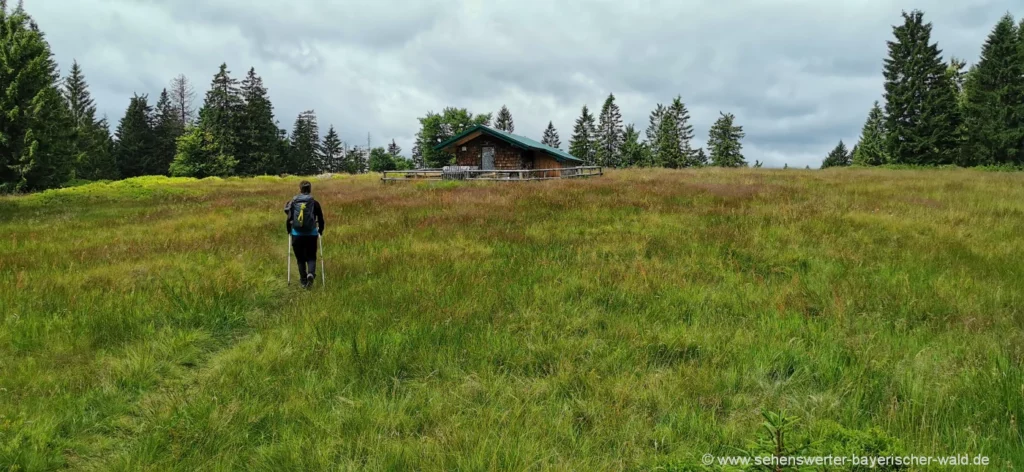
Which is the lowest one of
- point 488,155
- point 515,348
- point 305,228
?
point 515,348

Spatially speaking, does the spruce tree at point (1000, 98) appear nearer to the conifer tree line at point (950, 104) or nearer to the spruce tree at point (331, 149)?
the conifer tree line at point (950, 104)

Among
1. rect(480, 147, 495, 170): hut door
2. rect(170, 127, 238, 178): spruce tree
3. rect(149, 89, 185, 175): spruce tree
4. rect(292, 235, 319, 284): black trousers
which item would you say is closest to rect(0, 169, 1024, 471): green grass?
rect(292, 235, 319, 284): black trousers

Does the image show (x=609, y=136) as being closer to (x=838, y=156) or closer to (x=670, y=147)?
(x=670, y=147)

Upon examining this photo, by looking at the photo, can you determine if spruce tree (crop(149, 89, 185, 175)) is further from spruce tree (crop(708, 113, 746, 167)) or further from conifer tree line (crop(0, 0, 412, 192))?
spruce tree (crop(708, 113, 746, 167))

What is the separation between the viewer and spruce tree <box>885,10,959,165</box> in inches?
1722

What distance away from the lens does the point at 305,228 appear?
311 inches

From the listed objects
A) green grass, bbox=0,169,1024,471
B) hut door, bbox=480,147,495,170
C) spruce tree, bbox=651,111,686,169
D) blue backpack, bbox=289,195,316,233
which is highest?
spruce tree, bbox=651,111,686,169

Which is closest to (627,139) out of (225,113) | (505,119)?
(505,119)

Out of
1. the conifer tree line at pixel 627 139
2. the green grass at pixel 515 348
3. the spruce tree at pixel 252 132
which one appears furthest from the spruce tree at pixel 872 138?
the spruce tree at pixel 252 132

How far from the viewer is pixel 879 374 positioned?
425cm

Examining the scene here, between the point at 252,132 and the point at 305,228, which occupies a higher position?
the point at 252,132

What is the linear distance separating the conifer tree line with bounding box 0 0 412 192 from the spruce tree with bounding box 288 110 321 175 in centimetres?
19

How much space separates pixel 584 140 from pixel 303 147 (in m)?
54.7

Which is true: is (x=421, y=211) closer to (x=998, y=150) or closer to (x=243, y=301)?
(x=243, y=301)
